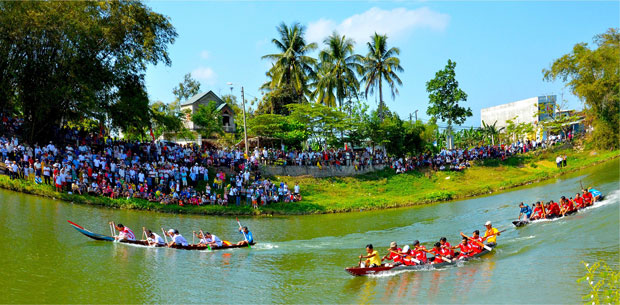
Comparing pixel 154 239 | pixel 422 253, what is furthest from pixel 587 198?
pixel 154 239

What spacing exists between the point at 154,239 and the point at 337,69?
108 feet

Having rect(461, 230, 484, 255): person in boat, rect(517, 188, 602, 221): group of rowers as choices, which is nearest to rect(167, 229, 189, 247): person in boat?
rect(461, 230, 484, 255): person in boat

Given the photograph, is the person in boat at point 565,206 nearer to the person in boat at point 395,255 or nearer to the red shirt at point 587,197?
the red shirt at point 587,197

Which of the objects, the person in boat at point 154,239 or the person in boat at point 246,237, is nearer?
the person in boat at point 154,239

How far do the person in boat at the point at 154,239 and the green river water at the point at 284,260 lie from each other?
44 centimetres

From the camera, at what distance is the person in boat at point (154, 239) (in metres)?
23.2

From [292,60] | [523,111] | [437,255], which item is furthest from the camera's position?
Answer: [523,111]

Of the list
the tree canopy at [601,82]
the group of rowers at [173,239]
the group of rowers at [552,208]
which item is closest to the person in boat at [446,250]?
the group of rowers at [552,208]

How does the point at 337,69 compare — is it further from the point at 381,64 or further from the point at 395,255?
the point at 395,255

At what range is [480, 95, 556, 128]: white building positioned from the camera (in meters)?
63.4

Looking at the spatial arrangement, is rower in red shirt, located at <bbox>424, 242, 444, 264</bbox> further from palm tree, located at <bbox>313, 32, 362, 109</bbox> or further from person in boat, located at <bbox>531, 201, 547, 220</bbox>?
palm tree, located at <bbox>313, 32, 362, 109</bbox>

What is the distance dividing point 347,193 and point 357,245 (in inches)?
598

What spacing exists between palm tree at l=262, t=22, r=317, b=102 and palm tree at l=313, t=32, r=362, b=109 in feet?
5.38

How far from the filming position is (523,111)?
7012cm
